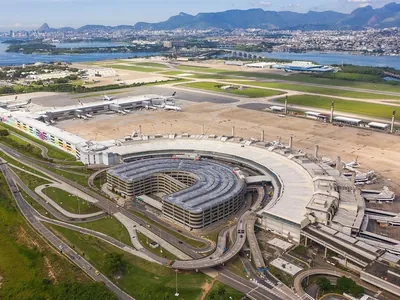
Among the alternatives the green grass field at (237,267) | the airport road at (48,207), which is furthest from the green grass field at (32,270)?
the green grass field at (237,267)

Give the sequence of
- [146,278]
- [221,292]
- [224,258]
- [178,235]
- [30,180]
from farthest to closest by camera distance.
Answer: [30,180] < [178,235] < [224,258] < [146,278] < [221,292]

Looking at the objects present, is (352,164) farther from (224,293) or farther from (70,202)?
(70,202)

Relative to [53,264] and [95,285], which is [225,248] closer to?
[95,285]

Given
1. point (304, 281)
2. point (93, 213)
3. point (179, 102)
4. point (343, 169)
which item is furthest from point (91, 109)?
point (304, 281)

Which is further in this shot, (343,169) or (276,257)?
(343,169)

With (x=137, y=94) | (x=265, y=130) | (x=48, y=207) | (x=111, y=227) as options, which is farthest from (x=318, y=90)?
(x=48, y=207)

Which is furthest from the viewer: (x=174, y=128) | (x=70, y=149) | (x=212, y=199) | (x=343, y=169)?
(x=174, y=128)

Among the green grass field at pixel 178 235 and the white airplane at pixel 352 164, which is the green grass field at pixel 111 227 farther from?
the white airplane at pixel 352 164

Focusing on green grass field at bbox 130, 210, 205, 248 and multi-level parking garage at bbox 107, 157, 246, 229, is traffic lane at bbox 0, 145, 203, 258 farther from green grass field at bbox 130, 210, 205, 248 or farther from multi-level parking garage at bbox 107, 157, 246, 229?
multi-level parking garage at bbox 107, 157, 246, 229
